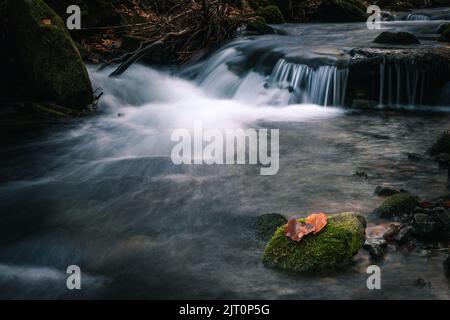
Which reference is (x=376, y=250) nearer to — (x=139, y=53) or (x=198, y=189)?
(x=198, y=189)

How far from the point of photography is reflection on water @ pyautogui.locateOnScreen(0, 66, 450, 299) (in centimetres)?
403

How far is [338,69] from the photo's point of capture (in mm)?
10898

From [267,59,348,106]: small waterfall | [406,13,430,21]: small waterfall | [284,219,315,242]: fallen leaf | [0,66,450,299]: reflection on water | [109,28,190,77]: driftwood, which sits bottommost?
[0,66,450,299]: reflection on water

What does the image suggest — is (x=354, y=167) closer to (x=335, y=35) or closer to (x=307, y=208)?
(x=307, y=208)

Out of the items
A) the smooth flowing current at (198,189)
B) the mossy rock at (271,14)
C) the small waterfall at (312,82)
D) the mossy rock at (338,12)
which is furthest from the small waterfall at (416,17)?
the small waterfall at (312,82)

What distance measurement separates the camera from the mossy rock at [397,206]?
488 centimetres

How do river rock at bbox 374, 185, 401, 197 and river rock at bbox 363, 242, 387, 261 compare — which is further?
river rock at bbox 374, 185, 401, 197

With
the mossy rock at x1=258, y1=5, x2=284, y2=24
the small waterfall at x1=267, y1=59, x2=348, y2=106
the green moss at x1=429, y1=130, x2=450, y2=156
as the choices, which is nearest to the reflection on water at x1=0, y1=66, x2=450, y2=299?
the green moss at x1=429, y1=130, x2=450, y2=156

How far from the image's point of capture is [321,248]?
4.07 m

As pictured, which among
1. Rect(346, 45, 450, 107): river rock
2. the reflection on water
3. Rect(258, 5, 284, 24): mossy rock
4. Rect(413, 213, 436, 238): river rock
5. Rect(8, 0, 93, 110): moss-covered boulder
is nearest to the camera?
the reflection on water

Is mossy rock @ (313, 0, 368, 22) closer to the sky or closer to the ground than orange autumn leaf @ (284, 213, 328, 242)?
closer to the sky

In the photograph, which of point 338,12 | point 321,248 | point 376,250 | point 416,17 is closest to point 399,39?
point 338,12

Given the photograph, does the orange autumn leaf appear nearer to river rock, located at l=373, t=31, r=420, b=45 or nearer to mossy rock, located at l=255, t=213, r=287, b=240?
mossy rock, located at l=255, t=213, r=287, b=240

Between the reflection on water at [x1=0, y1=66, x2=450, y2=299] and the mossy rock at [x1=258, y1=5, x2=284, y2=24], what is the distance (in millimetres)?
8431
